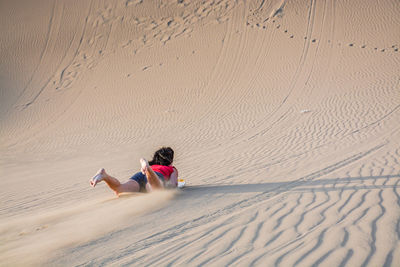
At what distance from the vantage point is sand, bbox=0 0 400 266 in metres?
2.89

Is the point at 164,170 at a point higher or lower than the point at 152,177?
higher

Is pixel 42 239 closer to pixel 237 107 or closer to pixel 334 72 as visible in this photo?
pixel 237 107

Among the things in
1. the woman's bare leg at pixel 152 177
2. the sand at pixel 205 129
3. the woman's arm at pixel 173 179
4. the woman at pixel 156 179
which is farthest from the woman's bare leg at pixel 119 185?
the woman's arm at pixel 173 179

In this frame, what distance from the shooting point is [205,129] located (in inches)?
430

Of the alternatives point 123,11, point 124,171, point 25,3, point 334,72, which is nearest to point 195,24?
point 123,11

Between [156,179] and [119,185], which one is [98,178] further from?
[156,179]

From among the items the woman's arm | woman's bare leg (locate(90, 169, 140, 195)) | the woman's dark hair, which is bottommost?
the woman's arm

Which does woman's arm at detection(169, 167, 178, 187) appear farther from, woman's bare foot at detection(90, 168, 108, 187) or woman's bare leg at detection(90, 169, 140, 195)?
woman's bare foot at detection(90, 168, 108, 187)

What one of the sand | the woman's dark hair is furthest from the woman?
the sand

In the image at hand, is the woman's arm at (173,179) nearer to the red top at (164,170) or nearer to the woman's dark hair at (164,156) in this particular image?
the red top at (164,170)

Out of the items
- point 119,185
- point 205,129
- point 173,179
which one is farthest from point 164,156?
point 205,129

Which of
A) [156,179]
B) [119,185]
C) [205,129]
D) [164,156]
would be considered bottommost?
[156,179]

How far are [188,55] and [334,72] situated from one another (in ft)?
26.0

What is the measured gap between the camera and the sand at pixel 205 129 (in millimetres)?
2891
